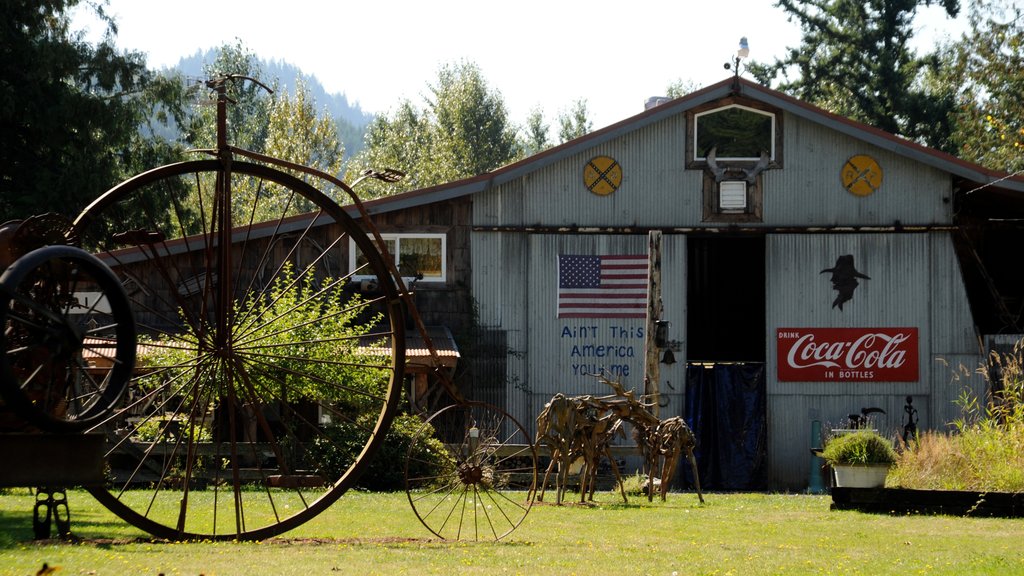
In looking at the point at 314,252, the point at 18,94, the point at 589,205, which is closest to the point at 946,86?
the point at 589,205

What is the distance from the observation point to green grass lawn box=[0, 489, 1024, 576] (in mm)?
10617

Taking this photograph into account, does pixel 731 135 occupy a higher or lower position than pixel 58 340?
higher

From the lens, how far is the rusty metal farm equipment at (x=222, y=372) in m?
8.96

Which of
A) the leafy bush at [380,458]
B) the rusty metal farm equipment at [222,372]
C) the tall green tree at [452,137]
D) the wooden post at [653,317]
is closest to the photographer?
the rusty metal farm equipment at [222,372]

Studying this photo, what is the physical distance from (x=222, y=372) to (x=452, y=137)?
5540 cm

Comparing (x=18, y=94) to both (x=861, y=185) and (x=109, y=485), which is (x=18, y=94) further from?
(x=861, y=185)

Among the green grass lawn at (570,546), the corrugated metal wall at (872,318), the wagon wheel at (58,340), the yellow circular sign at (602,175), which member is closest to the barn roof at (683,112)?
the yellow circular sign at (602,175)

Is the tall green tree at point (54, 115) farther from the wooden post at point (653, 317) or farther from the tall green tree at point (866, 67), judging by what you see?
the tall green tree at point (866, 67)

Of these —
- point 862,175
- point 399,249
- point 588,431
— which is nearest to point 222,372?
point 588,431

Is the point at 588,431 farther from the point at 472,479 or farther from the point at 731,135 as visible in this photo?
the point at 731,135

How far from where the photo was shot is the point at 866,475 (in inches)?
764

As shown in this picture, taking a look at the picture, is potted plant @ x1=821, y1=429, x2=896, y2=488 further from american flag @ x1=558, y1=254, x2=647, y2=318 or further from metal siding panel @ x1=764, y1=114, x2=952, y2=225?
metal siding panel @ x1=764, y1=114, x2=952, y2=225

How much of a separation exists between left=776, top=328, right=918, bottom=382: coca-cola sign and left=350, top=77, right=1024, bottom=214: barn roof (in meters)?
3.76

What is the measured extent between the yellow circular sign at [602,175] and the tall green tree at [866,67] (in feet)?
91.0
